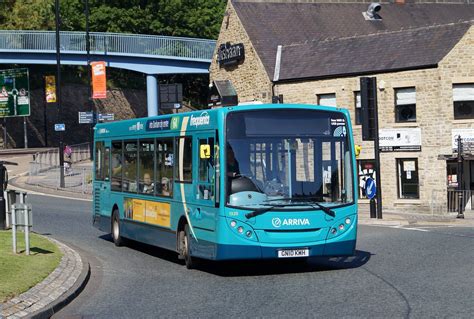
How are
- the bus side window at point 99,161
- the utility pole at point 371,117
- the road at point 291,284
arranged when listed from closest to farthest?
the road at point 291,284 → the bus side window at point 99,161 → the utility pole at point 371,117

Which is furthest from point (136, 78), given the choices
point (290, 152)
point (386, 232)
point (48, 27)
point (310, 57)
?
point (290, 152)

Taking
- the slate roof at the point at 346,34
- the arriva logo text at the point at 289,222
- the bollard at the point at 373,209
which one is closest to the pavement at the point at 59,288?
the bollard at the point at 373,209

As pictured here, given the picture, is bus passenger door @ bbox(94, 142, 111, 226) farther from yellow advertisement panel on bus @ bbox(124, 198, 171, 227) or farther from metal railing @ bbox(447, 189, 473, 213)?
metal railing @ bbox(447, 189, 473, 213)

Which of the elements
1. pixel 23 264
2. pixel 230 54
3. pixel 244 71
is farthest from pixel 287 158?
pixel 230 54

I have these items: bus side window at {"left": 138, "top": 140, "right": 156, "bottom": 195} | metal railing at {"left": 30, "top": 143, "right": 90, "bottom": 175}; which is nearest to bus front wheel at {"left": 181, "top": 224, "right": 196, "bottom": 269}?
bus side window at {"left": 138, "top": 140, "right": 156, "bottom": 195}

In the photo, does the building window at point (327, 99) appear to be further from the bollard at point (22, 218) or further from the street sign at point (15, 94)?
the street sign at point (15, 94)

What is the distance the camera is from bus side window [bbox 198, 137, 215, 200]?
1409 cm

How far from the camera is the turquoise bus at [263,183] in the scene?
544 inches

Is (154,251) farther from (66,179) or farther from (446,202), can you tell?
(66,179)

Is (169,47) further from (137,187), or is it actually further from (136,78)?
(137,187)

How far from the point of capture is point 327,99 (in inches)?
1515

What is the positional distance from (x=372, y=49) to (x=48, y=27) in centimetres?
3921

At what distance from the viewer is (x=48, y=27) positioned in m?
70.2

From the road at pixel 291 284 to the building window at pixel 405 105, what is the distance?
16.6m
